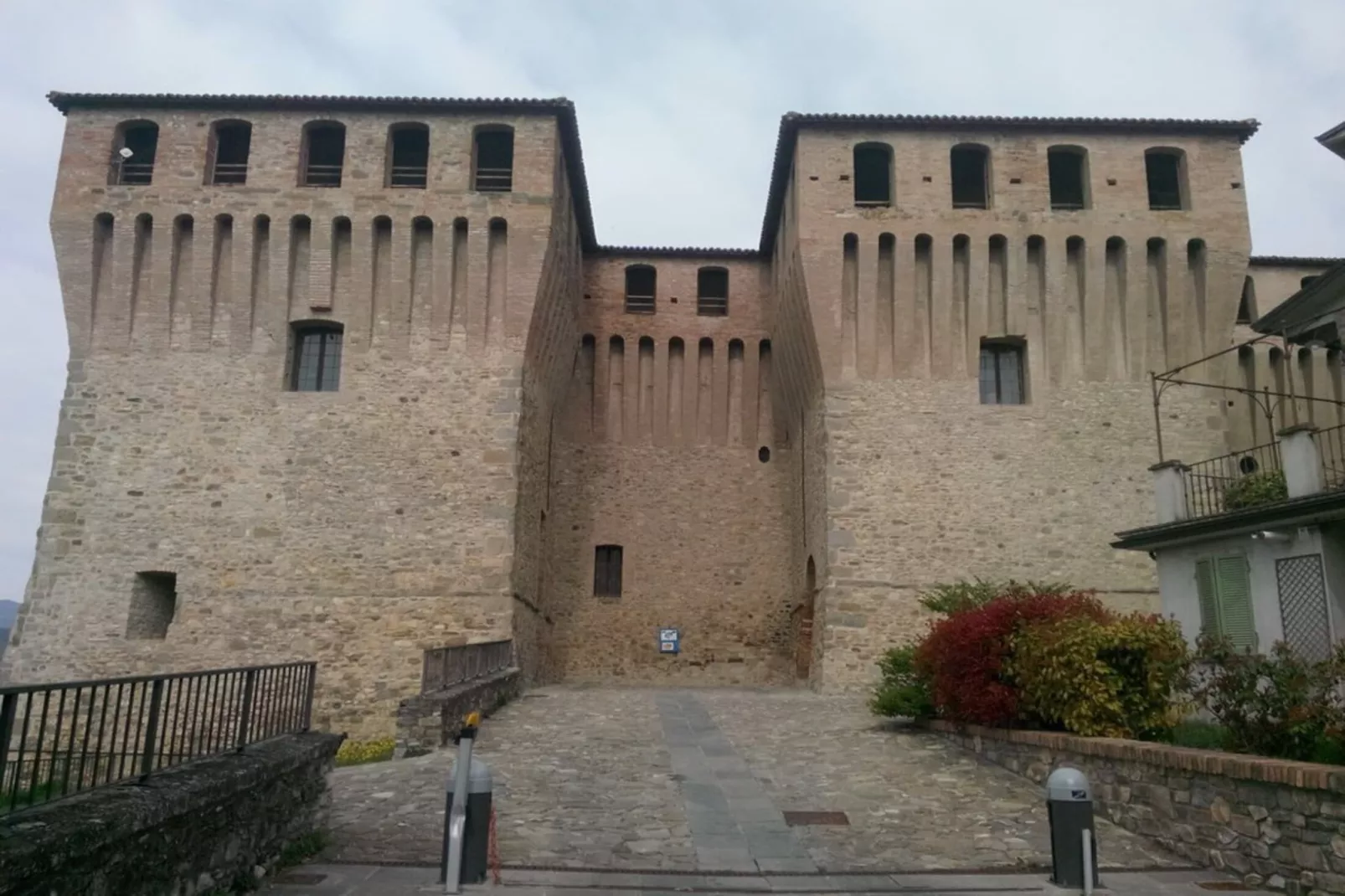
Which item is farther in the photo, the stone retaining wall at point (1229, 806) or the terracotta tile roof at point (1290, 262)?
the terracotta tile roof at point (1290, 262)

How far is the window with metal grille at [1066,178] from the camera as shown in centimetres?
2023

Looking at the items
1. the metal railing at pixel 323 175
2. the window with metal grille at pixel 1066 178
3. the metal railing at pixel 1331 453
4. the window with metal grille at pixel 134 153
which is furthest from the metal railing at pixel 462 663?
the window with metal grille at pixel 1066 178

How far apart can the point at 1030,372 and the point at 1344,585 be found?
933 cm

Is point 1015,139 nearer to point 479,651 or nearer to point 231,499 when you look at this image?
point 479,651

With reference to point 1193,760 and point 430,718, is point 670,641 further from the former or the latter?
point 1193,760

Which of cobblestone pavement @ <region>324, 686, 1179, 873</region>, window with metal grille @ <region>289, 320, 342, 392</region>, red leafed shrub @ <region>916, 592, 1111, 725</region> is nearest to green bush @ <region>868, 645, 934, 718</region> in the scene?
cobblestone pavement @ <region>324, 686, 1179, 873</region>

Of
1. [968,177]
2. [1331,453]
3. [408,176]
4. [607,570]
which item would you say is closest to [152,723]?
[1331,453]

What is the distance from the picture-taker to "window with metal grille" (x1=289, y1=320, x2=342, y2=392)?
18969 millimetres

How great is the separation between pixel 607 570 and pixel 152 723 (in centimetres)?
1802

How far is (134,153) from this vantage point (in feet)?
64.5

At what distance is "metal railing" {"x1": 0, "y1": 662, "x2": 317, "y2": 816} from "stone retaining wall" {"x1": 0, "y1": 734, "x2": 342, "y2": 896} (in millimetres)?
133

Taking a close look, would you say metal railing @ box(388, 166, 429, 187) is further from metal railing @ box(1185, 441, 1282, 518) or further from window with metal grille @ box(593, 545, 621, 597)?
metal railing @ box(1185, 441, 1282, 518)

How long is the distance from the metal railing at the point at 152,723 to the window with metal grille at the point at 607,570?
15133 mm

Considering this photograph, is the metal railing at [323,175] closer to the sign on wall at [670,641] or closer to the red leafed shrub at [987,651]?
the sign on wall at [670,641]
